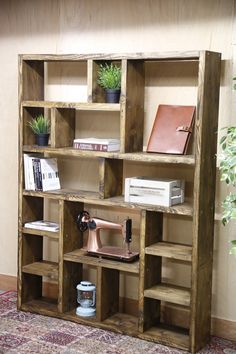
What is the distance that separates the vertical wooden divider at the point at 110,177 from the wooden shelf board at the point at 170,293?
67cm

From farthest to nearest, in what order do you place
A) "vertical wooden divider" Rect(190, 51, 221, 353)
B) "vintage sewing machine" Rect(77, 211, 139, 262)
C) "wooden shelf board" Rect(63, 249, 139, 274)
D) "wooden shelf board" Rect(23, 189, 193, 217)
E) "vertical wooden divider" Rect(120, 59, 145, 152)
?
1. "vintage sewing machine" Rect(77, 211, 139, 262)
2. "wooden shelf board" Rect(63, 249, 139, 274)
3. "vertical wooden divider" Rect(120, 59, 145, 152)
4. "wooden shelf board" Rect(23, 189, 193, 217)
5. "vertical wooden divider" Rect(190, 51, 221, 353)

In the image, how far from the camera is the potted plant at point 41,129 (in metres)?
4.27

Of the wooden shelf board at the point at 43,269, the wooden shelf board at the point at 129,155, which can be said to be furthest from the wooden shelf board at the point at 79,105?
the wooden shelf board at the point at 43,269

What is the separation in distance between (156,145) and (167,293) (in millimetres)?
917

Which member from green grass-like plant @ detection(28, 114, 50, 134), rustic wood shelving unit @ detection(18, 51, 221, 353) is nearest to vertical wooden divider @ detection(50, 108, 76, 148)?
rustic wood shelving unit @ detection(18, 51, 221, 353)

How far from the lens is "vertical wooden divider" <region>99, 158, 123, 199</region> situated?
4.02m

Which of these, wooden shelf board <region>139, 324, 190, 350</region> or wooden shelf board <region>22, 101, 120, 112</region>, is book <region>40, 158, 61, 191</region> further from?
wooden shelf board <region>139, 324, 190, 350</region>

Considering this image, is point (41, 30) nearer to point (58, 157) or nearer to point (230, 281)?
point (58, 157)

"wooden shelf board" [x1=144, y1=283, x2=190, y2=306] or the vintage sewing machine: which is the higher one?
the vintage sewing machine

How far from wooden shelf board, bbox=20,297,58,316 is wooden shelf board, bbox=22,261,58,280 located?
0.77 feet

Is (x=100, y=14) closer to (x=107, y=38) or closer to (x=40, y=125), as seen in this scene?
(x=107, y=38)

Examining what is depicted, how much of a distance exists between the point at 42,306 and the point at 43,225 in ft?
1.89

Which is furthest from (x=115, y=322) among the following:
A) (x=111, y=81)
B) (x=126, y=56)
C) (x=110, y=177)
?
(x=126, y=56)

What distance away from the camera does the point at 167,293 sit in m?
3.88
